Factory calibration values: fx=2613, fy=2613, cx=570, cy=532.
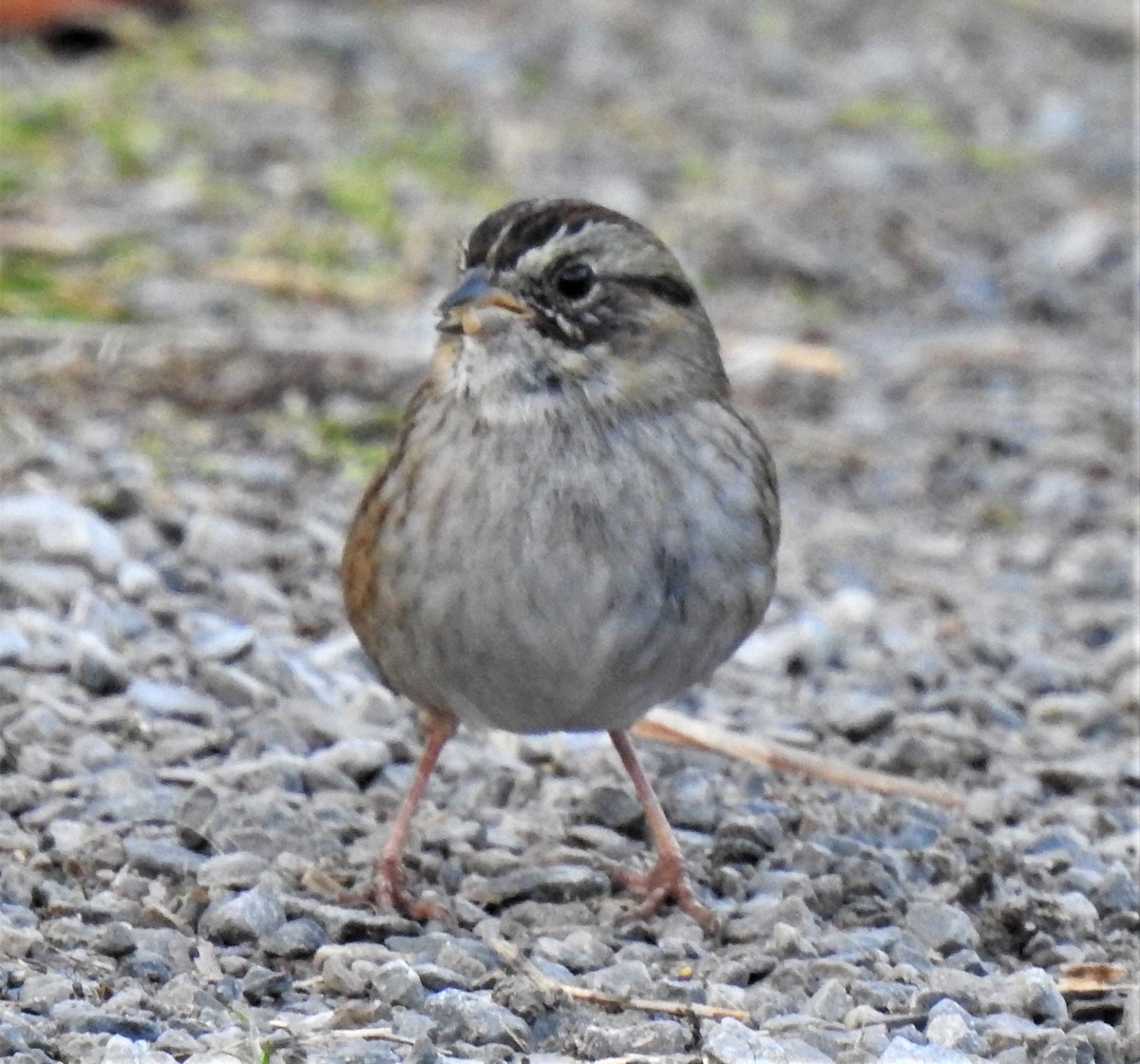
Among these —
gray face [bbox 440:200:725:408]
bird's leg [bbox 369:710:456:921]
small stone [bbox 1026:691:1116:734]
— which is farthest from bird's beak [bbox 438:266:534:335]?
small stone [bbox 1026:691:1116:734]

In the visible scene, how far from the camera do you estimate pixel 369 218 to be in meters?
9.54

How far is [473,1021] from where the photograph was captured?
4.35 meters

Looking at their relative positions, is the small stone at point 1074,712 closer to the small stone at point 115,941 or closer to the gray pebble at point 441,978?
the gray pebble at point 441,978

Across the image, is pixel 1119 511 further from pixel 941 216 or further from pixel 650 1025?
pixel 650 1025

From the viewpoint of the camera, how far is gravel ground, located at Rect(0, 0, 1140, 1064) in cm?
459

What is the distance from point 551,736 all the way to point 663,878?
38.4 inches

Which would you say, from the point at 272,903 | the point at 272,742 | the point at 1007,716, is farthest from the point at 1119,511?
the point at 272,903

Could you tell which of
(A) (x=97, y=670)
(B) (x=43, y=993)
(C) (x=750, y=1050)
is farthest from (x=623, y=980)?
(A) (x=97, y=670)

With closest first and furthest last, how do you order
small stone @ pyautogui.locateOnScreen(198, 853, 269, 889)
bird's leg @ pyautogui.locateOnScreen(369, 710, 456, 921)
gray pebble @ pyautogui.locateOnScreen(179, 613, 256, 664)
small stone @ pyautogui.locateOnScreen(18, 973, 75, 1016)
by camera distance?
small stone @ pyautogui.locateOnScreen(18, 973, 75, 1016)
small stone @ pyautogui.locateOnScreen(198, 853, 269, 889)
bird's leg @ pyautogui.locateOnScreen(369, 710, 456, 921)
gray pebble @ pyautogui.locateOnScreen(179, 613, 256, 664)

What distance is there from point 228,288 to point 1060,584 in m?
2.87

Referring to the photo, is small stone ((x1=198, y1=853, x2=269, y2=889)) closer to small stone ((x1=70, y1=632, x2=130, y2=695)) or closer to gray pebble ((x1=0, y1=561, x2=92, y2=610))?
small stone ((x1=70, y1=632, x2=130, y2=695))

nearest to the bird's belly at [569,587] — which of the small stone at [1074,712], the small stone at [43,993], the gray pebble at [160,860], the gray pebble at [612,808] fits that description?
the gray pebble at [160,860]

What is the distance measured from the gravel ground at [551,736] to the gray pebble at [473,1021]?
0.01 m

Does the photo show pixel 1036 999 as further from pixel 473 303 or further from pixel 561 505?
pixel 473 303
